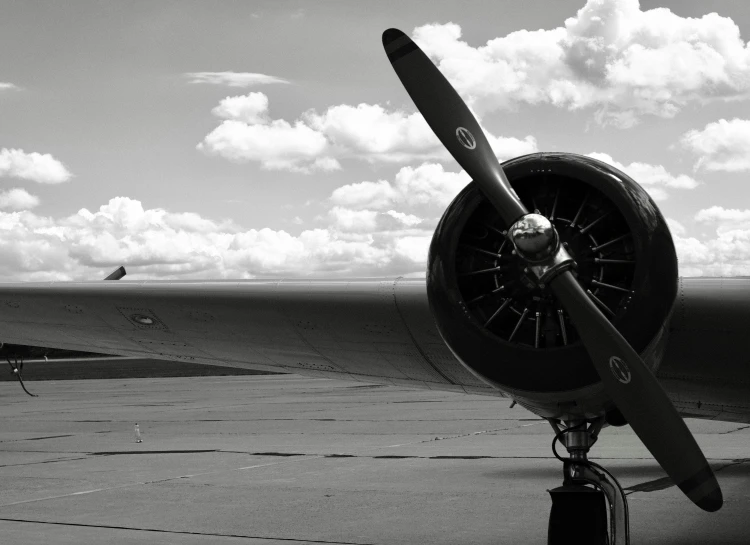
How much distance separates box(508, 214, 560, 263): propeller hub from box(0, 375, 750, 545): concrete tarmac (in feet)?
9.51

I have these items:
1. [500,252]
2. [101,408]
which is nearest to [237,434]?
[101,408]

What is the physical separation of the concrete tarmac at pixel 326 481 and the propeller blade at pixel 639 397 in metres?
2.11

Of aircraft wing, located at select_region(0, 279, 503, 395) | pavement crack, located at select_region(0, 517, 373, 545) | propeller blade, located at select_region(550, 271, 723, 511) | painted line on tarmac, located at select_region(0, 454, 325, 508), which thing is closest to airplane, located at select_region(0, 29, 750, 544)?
propeller blade, located at select_region(550, 271, 723, 511)

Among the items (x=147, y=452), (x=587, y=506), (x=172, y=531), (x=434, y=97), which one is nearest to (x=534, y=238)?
(x=434, y=97)

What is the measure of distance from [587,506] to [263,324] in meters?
3.28

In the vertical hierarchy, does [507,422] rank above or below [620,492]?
below

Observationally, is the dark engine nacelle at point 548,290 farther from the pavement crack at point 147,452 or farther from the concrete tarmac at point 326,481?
the pavement crack at point 147,452

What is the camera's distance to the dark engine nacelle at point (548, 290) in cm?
519

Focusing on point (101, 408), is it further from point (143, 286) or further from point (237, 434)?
point (143, 286)

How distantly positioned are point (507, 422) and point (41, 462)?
8.48m

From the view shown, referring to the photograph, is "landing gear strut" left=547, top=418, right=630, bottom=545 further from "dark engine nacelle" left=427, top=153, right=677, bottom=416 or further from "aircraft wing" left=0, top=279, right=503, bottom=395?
"aircraft wing" left=0, top=279, right=503, bottom=395

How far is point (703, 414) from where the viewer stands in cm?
755

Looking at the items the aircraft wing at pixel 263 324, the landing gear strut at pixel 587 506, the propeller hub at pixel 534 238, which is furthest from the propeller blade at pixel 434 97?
the landing gear strut at pixel 587 506

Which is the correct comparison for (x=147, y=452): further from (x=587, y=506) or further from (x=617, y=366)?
(x=617, y=366)
